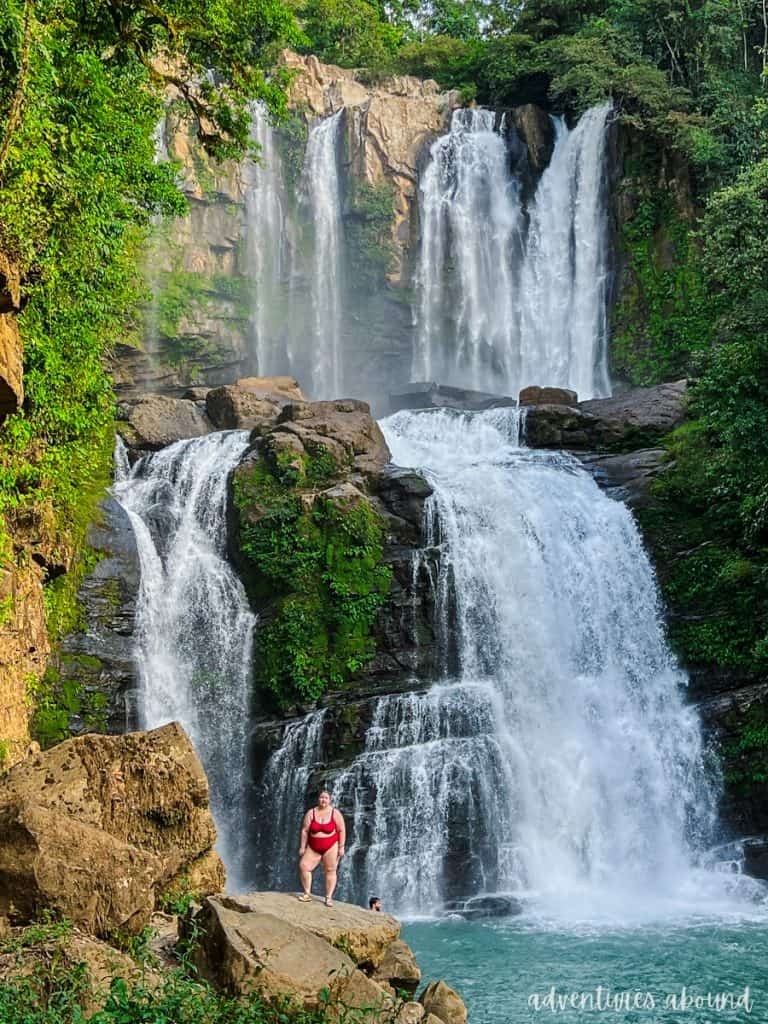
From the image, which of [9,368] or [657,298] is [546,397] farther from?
[9,368]

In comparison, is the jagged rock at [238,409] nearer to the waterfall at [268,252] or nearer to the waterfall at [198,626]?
the waterfall at [198,626]

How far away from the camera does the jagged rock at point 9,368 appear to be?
9383 mm

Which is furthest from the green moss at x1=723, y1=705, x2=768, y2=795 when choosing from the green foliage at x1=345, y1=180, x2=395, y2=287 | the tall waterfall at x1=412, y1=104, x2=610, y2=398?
the green foliage at x1=345, y1=180, x2=395, y2=287

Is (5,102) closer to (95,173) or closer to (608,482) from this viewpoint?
(95,173)

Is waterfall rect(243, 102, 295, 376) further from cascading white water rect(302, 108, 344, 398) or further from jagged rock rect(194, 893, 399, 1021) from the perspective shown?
jagged rock rect(194, 893, 399, 1021)

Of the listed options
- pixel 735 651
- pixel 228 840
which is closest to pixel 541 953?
pixel 228 840

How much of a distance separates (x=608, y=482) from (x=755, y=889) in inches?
383

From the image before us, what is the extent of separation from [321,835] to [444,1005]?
2.23 m

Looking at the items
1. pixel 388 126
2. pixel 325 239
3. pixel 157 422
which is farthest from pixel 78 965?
pixel 388 126

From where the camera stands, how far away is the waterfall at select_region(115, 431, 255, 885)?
1812 centimetres

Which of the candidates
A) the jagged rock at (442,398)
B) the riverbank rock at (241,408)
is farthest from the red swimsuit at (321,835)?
the jagged rock at (442,398)

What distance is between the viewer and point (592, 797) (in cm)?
1727

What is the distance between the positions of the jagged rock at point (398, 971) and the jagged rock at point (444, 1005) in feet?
1.01

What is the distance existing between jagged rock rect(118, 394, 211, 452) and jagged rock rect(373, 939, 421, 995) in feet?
55.1
